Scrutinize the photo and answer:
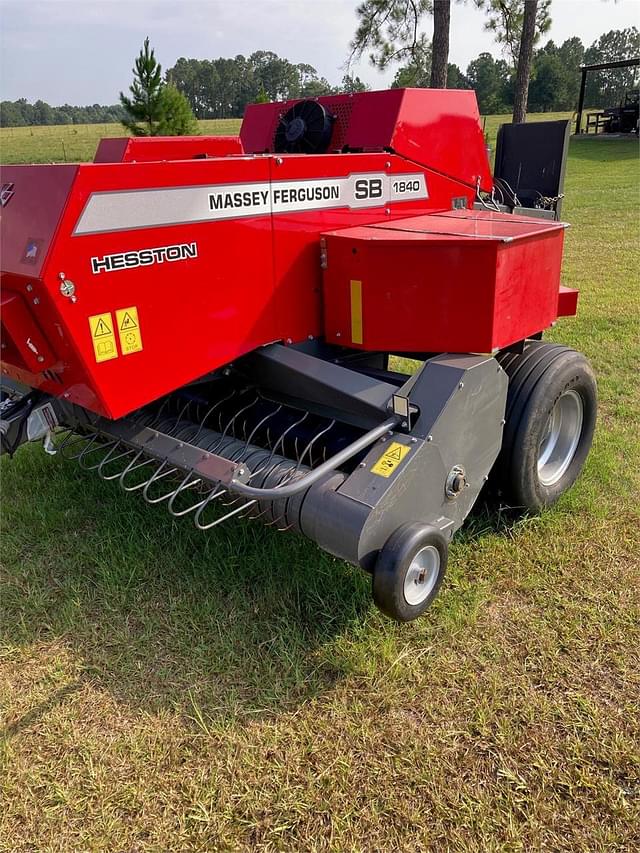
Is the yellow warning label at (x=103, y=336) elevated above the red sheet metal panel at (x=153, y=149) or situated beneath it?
situated beneath

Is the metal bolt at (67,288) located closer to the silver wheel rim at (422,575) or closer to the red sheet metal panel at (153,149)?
the red sheet metal panel at (153,149)

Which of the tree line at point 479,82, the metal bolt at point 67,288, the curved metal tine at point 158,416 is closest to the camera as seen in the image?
the metal bolt at point 67,288

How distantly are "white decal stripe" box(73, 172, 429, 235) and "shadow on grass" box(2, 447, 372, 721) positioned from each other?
1.40m

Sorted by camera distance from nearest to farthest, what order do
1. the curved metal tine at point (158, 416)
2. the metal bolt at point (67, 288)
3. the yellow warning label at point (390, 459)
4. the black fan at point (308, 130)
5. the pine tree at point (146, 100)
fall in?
the metal bolt at point (67, 288) < the yellow warning label at point (390, 459) < the curved metal tine at point (158, 416) < the black fan at point (308, 130) < the pine tree at point (146, 100)

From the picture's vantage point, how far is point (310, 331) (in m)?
3.09

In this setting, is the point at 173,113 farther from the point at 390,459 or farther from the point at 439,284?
the point at 390,459

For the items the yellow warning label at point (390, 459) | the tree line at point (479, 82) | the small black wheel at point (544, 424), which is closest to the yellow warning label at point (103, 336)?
the yellow warning label at point (390, 459)

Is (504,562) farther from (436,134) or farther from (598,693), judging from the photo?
(436,134)

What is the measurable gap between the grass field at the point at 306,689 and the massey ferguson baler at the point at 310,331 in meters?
0.30

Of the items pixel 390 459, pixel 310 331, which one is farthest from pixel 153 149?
pixel 390 459

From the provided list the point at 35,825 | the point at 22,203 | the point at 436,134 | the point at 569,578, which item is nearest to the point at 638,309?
the point at 436,134

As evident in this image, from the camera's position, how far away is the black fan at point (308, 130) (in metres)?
3.57

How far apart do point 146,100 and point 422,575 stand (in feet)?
72.6

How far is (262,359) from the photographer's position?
2916 mm
